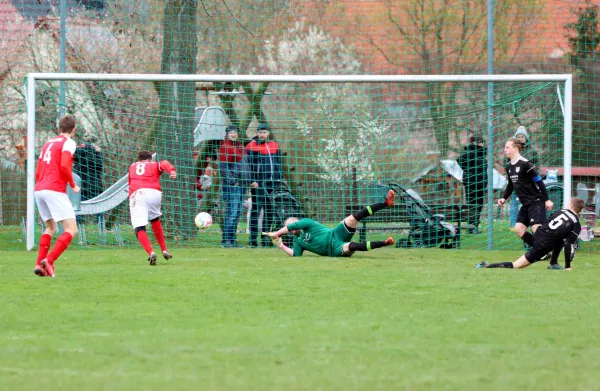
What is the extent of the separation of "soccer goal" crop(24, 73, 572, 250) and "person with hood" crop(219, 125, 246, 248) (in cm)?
3

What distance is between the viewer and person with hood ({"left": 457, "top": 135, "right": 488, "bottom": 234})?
15.9 metres

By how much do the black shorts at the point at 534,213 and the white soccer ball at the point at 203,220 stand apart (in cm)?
525

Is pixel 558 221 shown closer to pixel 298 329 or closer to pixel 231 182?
pixel 298 329

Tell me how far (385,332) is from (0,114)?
16.6 m

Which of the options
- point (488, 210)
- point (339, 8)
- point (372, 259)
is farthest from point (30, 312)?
point (339, 8)

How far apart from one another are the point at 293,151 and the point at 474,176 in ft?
11.0

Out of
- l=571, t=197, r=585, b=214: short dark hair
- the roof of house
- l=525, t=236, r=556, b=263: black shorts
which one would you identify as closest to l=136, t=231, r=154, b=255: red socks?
l=525, t=236, r=556, b=263: black shorts

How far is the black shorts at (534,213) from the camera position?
12.2 metres

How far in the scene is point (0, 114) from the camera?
20.8 metres

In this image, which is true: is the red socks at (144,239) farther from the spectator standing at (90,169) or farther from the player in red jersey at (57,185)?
the spectator standing at (90,169)

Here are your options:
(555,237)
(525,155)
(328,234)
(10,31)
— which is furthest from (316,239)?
(10,31)

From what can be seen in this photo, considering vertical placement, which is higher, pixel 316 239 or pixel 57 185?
pixel 57 185

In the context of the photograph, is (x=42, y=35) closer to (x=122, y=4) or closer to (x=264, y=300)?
(x=122, y=4)

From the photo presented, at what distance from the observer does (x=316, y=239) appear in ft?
43.5
